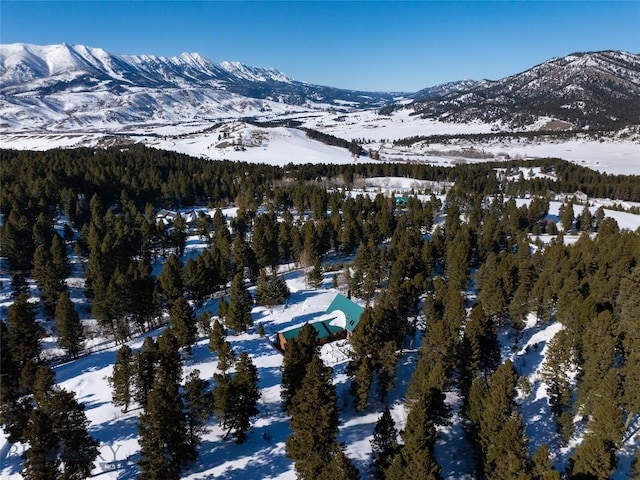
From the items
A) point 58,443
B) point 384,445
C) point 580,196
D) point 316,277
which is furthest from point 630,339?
point 580,196

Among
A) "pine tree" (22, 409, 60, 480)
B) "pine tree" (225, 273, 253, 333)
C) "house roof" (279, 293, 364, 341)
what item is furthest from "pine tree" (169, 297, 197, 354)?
"pine tree" (22, 409, 60, 480)

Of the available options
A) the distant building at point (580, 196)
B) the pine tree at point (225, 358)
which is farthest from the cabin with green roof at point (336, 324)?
the distant building at point (580, 196)

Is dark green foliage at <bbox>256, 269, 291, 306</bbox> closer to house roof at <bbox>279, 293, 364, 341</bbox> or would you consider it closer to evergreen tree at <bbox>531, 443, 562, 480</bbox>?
house roof at <bbox>279, 293, 364, 341</bbox>

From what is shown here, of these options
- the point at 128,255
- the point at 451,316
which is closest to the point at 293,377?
the point at 451,316

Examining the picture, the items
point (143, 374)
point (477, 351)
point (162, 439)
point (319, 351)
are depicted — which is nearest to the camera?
point (162, 439)

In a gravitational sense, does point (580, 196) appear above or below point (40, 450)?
above

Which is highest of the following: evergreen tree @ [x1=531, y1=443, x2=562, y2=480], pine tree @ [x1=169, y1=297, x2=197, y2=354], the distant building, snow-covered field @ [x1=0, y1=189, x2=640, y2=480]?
the distant building

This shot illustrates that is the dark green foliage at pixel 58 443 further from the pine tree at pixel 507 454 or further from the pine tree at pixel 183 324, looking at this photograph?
Result: the pine tree at pixel 507 454

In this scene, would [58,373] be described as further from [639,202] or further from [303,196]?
[639,202]

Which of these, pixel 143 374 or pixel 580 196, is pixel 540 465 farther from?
pixel 580 196
